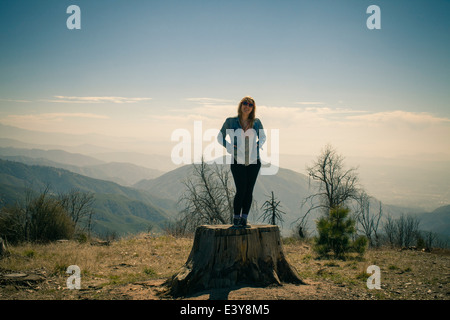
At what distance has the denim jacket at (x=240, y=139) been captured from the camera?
5.64 meters

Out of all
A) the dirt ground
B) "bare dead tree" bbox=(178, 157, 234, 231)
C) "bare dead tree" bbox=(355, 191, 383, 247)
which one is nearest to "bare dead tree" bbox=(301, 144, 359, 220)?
"bare dead tree" bbox=(355, 191, 383, 247)

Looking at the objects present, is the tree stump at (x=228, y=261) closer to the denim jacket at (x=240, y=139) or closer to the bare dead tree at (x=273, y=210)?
the denim jacket at (x=240, y=139)

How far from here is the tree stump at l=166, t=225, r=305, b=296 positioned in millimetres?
5375

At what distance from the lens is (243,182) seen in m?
5.70

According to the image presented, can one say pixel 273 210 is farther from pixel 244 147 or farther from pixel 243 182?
pixel 244 147

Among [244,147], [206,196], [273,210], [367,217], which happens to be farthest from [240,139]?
[367,217]

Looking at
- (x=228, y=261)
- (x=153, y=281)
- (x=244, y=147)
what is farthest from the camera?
(x=153, y=281)

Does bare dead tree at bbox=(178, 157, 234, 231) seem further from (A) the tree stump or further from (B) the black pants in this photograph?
(A) the tree stump

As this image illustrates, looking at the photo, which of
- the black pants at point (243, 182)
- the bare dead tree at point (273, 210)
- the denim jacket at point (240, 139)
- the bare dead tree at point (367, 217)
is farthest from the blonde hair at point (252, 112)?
the bare dead tree at point (367, 217)

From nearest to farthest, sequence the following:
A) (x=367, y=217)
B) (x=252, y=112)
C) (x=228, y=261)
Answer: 1. (x=228, y=261)
2. (x=252, y=112)
3. (x=367, y=217)

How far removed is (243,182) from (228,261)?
152 centimetres
